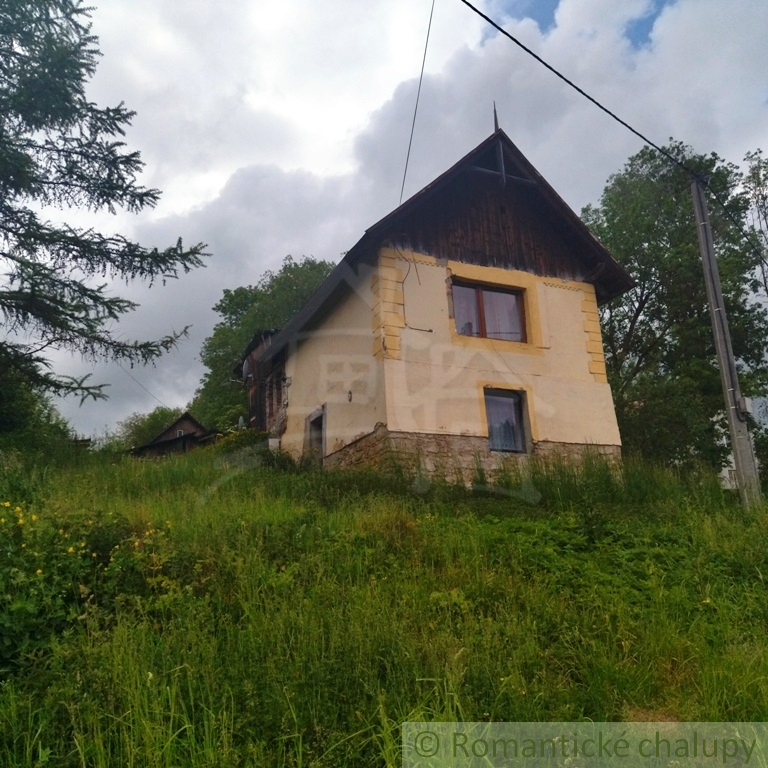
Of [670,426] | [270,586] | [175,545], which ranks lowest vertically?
[270,586]

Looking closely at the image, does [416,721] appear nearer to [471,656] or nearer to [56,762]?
[471,656]

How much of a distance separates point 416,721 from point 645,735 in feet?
3.94

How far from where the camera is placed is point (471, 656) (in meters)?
4.18

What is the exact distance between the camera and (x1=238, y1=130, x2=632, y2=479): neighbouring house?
1173 centimetres

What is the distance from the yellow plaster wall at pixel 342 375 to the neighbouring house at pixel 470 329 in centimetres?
5

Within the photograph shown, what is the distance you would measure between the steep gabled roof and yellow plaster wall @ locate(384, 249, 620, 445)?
0.46 metres

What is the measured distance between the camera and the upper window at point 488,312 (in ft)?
41.7

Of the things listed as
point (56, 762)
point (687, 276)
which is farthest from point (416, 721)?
point (687, 276)

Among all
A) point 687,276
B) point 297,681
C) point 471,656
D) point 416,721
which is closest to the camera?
point 416,721

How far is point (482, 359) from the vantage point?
12328 mm

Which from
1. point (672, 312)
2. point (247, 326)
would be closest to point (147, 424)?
point (247, 326)

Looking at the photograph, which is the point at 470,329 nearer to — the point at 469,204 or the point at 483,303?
the point at 483,303

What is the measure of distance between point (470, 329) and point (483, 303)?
0.65m

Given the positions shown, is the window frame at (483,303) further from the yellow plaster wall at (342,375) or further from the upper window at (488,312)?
the yellow plaster wall at (342,375)
